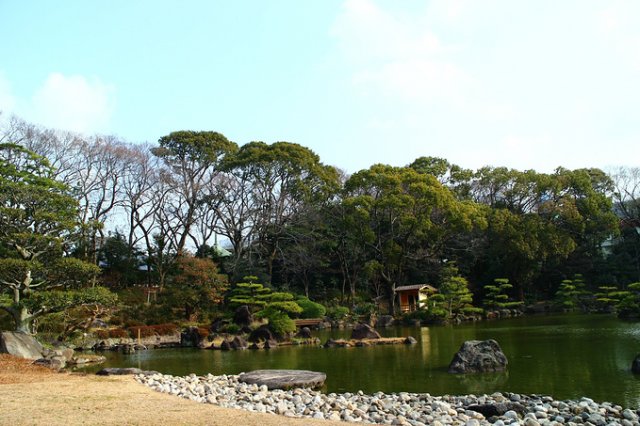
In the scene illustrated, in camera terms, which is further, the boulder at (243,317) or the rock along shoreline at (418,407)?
the boulder at (243,317)

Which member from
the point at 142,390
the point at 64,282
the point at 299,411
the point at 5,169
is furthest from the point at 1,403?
the point at 5,169

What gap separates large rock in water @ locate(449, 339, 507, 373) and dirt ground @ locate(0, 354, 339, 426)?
5.66 metres

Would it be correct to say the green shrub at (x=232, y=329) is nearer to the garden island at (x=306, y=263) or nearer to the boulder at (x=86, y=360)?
the garden island at (x=306, y=263)

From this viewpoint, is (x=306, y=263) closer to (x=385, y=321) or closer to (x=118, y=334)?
(x=385, y=321)

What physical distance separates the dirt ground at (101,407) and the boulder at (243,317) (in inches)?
457

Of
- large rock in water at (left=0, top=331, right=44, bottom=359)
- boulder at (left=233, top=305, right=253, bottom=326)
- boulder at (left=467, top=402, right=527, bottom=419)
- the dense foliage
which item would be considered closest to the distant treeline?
the dense foliage

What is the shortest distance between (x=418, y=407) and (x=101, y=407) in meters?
4.28

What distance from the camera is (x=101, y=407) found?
21.9 ft

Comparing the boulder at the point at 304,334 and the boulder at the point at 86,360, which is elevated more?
the boulder at the point at 304,334

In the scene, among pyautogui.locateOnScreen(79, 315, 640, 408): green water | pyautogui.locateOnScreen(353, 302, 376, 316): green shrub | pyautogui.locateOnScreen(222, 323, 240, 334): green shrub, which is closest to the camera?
pyautogui.locateOnScreen(79, 315, 640, 408): green water

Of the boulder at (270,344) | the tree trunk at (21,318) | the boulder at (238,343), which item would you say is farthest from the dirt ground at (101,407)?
the boulder at (270,344)

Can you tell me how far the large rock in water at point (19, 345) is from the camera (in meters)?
12.4

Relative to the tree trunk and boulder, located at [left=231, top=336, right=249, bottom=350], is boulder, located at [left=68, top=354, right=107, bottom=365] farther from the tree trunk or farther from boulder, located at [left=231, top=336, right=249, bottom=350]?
boulder, located at [left=231, top=336, right=249, bottom=350]

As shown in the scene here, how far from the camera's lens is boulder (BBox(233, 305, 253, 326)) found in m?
21.1
